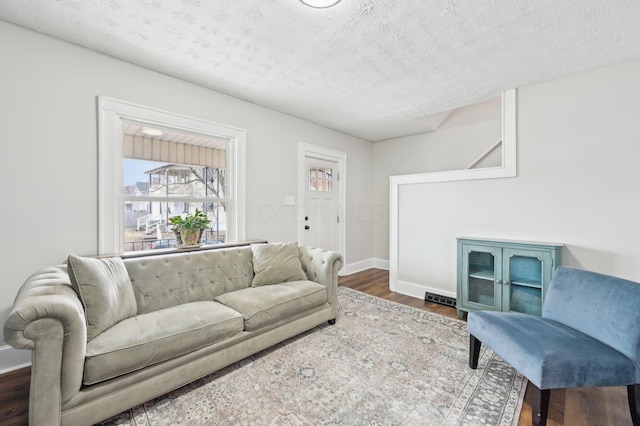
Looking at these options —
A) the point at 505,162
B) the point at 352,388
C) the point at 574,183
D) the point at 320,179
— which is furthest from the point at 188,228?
the point at 574,183

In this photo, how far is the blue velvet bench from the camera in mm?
1377

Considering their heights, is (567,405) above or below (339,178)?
below

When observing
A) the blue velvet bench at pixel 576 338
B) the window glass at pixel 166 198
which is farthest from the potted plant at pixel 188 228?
the blue velvet bench at pixel 576 338

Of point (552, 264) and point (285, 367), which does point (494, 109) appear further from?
point (285, 367)

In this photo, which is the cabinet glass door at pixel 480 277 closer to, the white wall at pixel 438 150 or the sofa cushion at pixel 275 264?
the white wall at pixel 438 150

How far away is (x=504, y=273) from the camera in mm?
2707

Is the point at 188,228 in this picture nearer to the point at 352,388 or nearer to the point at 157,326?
the point at 157,326

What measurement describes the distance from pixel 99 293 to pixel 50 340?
1.42ft

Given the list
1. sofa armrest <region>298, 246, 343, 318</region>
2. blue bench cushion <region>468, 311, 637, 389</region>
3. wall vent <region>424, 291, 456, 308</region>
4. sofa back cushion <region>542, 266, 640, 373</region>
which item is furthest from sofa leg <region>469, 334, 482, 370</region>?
wall vent <region>424, 291, 456, 308</region>

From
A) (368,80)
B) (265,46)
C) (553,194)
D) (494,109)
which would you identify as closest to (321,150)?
(368,80)

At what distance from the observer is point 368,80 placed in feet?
9.23

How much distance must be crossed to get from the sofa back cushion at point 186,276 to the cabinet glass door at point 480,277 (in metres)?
2.32

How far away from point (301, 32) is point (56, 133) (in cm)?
208

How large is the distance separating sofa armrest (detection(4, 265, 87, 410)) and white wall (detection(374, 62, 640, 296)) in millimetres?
3524
